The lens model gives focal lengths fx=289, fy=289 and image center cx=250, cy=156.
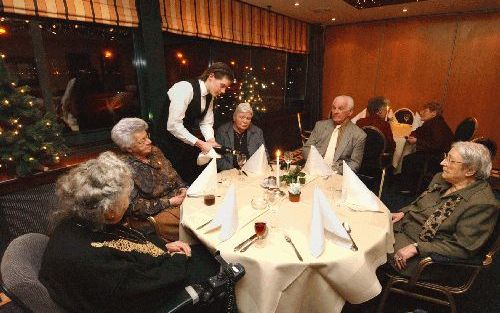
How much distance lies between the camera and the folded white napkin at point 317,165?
2.36 meters

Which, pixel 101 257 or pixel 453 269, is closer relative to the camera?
pixel 101 257

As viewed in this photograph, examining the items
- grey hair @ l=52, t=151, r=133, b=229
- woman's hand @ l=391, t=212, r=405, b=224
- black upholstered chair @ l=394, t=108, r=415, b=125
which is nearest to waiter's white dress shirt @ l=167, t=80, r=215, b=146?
grey hair @ l=52, t=151, r=133, b=229

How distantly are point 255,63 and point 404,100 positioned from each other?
3255 millimetres

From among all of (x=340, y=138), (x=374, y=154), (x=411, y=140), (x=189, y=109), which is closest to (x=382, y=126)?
(x=374, y=154)

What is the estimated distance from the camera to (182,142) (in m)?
2.96

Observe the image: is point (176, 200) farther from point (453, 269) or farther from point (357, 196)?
point (453, 269)

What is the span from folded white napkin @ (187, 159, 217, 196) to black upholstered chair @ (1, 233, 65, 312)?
0.96m

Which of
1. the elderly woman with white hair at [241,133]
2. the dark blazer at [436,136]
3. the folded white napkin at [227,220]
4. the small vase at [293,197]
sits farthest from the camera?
the dark blazer at [436,136]

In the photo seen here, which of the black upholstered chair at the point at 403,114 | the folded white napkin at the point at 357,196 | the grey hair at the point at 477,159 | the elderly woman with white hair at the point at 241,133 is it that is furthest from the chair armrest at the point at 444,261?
the black upholstered chair at the point at 403,114

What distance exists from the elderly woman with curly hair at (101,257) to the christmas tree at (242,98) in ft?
12.2

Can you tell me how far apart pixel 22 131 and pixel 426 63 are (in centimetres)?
658

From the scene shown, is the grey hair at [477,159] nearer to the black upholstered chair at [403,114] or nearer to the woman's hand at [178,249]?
the woman's hand at [178,249]

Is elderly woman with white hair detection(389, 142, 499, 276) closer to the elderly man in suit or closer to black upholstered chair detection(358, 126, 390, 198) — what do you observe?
the elderly man in suit

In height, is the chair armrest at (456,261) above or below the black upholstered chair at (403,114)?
below
